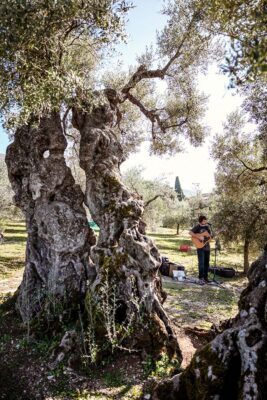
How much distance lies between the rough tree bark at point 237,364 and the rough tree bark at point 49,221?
3997mm

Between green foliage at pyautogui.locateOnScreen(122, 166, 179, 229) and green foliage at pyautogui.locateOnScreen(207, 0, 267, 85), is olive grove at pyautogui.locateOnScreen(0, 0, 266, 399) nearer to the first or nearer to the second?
green foliage at pyautogui.locateOnScreen(207, 0, 267, 85)

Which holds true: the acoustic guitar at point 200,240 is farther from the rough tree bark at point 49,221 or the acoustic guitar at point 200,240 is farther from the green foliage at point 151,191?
the green foliage at point 151,191

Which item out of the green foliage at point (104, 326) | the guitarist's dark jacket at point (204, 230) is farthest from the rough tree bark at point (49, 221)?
the guitarist's dark jacket at point (204, 230)

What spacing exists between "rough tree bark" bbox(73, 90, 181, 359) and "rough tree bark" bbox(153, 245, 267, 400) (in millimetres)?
1978

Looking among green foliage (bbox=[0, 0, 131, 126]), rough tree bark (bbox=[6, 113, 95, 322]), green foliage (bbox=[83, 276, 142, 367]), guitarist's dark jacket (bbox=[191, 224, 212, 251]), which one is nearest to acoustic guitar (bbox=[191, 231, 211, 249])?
guitarist's dark jacket (bbox=[191, 224, 212, 251])

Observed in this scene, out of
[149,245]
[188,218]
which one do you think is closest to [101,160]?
[149,245]

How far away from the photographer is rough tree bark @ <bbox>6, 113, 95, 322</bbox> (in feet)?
25.7

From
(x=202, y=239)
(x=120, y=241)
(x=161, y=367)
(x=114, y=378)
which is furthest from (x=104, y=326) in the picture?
(x=202, y=239)

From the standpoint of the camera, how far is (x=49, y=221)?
8141 millimetres

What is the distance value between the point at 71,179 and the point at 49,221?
1377 mm

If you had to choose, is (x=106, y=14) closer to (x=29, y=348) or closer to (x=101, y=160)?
(x=101, y=160)

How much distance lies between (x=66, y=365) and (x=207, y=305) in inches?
240

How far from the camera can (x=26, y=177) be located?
8914 millimetres

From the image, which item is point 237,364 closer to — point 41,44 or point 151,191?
point 41,44
